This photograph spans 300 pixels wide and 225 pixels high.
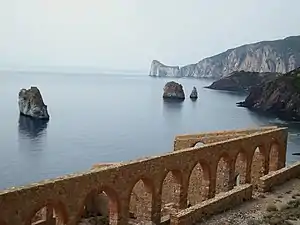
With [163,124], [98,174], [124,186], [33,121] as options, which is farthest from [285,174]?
[33,121]

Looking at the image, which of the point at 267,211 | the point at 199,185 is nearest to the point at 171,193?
the point at 199,185

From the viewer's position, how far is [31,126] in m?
71.9

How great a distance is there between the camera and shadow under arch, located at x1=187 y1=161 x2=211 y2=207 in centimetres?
2125

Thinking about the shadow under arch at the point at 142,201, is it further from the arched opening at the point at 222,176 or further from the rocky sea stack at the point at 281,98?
the rocky sea stack at the point at 281,98

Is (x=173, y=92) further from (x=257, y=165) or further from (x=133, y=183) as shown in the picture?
(x=133, y=183)

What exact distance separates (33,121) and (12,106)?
1021 inches

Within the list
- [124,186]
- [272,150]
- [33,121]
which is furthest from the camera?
[33,121]

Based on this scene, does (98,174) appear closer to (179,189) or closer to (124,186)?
(124,186)

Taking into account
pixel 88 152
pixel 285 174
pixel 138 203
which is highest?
pixel 285 174

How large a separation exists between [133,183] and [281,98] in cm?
8040

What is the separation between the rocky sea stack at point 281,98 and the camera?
86425 millimetres

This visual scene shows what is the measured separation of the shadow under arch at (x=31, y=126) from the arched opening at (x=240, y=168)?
143 ft

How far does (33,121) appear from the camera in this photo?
3063 inches

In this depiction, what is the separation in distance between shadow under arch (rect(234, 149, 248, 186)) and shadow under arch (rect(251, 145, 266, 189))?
0.96 metres
